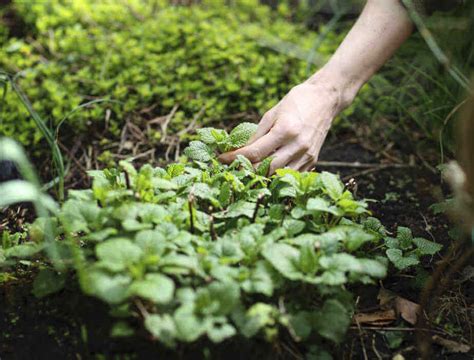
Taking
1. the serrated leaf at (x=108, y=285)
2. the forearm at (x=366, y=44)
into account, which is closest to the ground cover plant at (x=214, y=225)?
the serrated leaf at (x=108, y=285)

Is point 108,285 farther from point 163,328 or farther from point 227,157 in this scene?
point 227,157

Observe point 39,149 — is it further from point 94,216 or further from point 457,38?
point 457,38

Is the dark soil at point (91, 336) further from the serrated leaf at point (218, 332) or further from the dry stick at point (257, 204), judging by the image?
the dry stick at point (257, 204)

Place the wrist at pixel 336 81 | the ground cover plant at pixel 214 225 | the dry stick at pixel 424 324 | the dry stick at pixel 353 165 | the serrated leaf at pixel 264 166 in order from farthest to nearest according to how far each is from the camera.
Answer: the dry stick at pixel 353 165, the wrist at pixel 336 81, the serrated leaf at pixel 264 166, the dry stick at pixel 424 324, the ground cover plant at pixel 214 225

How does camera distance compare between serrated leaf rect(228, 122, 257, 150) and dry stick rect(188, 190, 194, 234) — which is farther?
serrated leaf rect(228, 122, 257, 150)

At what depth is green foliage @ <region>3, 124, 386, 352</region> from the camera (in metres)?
1.12

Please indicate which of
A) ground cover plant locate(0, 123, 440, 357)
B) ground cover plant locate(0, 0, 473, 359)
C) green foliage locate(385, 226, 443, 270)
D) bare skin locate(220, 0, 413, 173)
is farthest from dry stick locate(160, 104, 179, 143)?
green foliage locate(385, 226, 443, 270)

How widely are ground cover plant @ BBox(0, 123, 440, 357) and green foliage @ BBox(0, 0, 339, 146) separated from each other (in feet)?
3.38

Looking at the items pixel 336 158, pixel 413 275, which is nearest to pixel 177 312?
pixel 413 275

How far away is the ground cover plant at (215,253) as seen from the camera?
112 centimetres

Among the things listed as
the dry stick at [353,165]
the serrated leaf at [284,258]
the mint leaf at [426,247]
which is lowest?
the dry stick at [353,165]

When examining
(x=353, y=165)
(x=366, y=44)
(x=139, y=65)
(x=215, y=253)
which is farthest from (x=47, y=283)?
(x=139, y=65)

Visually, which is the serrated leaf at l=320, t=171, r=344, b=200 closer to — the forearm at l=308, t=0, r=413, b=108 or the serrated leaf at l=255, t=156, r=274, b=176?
the serrated leaf at l=255, t=156, r=274, b=176

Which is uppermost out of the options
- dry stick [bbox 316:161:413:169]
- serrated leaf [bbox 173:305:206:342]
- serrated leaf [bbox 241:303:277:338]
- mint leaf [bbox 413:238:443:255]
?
serrated leaf [bbox 173:305:206:342]
